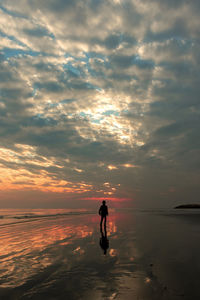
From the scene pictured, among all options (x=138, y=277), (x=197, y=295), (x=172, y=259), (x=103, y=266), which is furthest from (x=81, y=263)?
(x=197, y=295)

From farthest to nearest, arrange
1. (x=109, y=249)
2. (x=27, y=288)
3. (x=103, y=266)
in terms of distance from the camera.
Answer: (x=109, y=249), (x=103, y=266), (x=27, y=288)

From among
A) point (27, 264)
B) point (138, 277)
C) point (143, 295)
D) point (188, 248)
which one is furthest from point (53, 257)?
point (188, 248)

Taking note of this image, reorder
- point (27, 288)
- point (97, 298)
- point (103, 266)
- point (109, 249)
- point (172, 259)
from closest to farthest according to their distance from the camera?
point (97, 298)
point (27, 288)
point (103, 266)
point (172, 259)
point (109, 249)

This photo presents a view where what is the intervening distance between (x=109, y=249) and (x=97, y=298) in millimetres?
6205

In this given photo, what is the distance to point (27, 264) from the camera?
337 inches

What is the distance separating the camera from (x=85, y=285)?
6.16 m

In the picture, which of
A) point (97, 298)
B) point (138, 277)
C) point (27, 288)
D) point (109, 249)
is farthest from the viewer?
point (109, 249)

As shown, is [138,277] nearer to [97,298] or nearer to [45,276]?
[97,298]

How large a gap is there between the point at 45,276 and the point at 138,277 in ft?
10.8

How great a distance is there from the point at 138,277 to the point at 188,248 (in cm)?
611

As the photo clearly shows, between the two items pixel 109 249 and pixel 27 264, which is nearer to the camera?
pixel 27 264

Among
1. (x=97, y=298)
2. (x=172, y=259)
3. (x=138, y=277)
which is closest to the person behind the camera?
(x=97, y=298)

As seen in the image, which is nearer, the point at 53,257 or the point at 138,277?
the point at 138,277

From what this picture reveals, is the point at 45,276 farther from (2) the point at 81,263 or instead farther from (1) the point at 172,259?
(1) the point at 172,259
